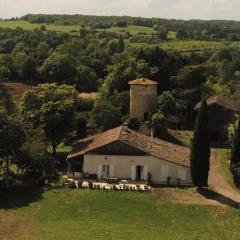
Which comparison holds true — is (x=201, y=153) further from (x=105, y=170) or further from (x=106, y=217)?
(x=106, y=217)

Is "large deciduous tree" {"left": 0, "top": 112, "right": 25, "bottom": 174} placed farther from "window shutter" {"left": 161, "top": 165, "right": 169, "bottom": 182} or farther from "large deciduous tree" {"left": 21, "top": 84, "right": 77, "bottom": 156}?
"window shutter" {"left": 161, "top": 165, "right": 169, "bottom": 182}

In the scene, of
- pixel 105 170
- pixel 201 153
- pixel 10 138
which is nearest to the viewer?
pixel 10 138

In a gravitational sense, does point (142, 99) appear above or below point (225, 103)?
above

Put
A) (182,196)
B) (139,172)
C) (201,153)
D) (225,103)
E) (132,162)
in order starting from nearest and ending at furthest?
(182,196) → (201,153) → (132,162) → (139,172) → (225,103)

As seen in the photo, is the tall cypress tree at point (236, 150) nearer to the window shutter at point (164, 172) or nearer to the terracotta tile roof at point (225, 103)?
the window shutter at point (164, 172)

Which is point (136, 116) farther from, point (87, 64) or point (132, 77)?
point (87, 64)

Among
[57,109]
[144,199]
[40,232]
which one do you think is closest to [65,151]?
[57,109]

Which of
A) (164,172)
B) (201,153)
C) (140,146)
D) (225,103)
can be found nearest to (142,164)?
(140,146)

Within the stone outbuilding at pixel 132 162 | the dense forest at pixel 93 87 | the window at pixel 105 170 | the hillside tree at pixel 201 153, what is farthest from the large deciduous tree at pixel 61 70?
the hillside tree at pixel 201 153
